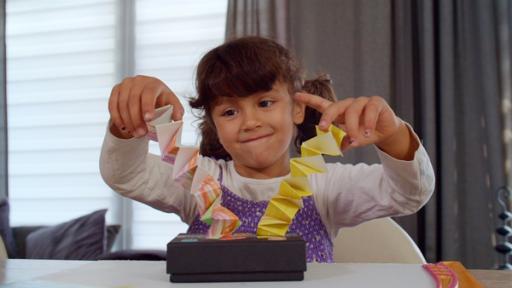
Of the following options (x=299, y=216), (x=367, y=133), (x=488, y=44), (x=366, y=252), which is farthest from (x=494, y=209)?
(x=367, y=133)

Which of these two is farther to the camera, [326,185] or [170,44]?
[170,44]

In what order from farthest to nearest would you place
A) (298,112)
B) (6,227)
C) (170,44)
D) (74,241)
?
(170,44) < (6,227) < (74,241) < (298,112)

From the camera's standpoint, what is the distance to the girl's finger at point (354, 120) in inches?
20.6

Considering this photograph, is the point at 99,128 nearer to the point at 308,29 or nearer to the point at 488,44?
the point at 308,29

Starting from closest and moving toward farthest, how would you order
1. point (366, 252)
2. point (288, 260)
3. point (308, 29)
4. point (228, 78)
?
point (288, 260)
point (228, 78)
point (366, 252)
point (308, 29)

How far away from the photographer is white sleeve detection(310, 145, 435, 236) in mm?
723

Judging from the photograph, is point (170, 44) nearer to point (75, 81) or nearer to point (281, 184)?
point (75, 81)

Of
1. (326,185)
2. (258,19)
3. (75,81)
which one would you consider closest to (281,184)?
(326,185)

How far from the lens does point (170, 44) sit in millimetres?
3156

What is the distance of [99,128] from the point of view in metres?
3.25

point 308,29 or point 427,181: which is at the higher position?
point 308,29

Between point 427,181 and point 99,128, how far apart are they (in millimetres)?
2790

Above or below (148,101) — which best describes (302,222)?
below

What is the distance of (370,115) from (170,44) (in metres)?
2.74
